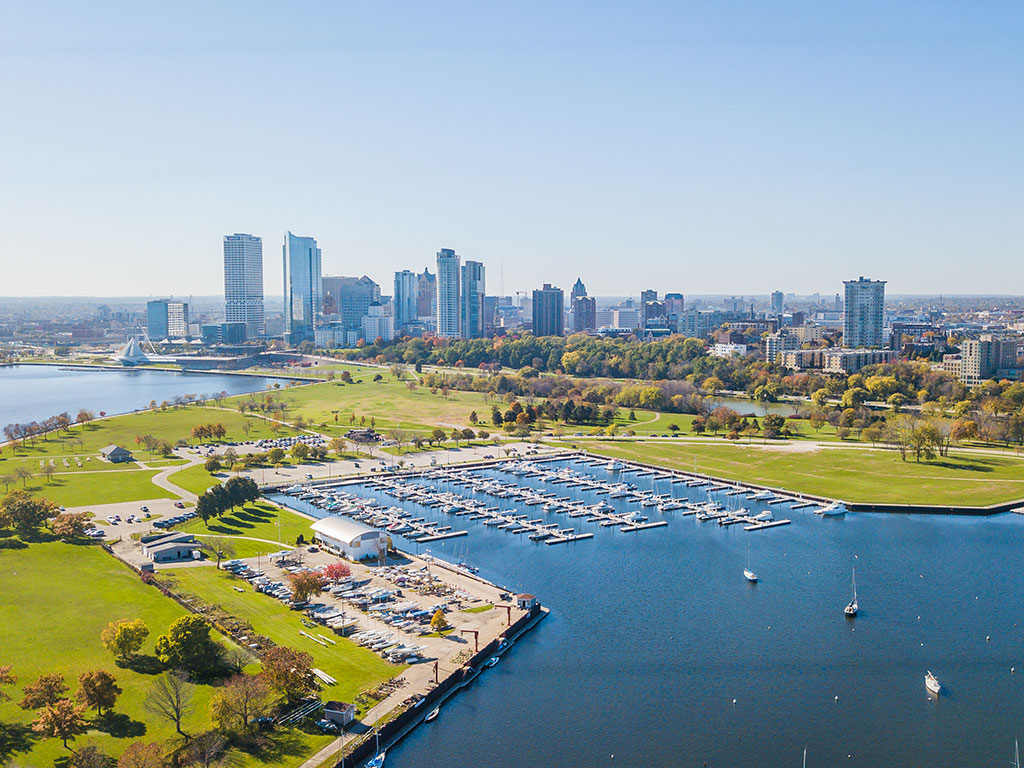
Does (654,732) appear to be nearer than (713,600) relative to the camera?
Yes

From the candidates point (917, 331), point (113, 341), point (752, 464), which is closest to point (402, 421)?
point (752, 464)

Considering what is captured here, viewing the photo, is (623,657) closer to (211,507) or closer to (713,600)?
(713,600)

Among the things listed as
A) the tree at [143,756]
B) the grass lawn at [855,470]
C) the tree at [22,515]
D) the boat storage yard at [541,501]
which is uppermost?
the tree at [22,515]

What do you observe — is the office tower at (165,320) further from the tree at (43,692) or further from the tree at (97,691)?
the tree at (97,691)

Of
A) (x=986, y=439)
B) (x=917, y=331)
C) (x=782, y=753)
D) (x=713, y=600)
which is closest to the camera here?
(x=782, y=753)

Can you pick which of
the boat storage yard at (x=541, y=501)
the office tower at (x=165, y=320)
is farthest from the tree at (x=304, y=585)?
the office tower at (x=165, y=320)

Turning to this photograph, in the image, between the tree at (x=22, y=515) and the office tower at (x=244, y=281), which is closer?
the tree at (x=22, y=515)
